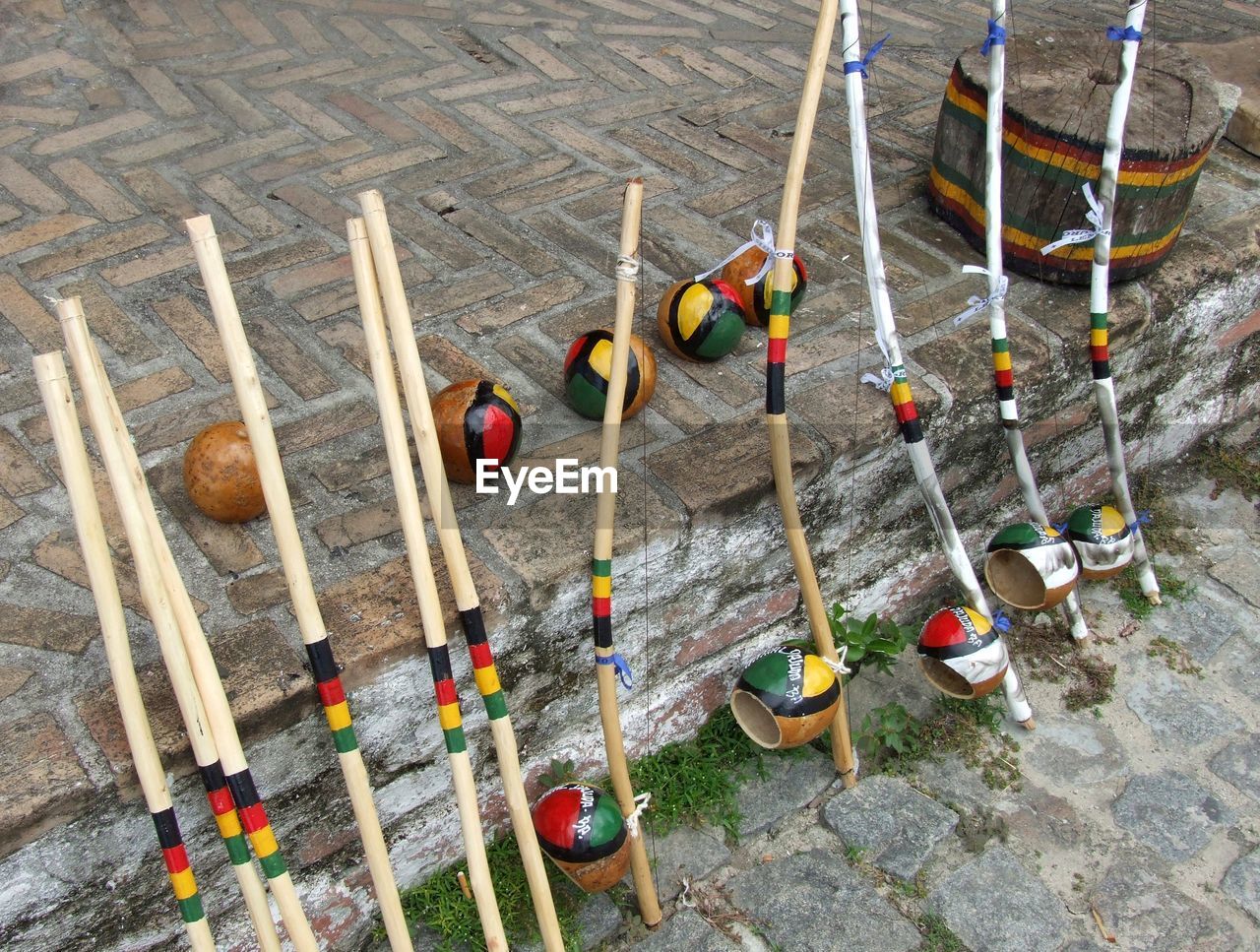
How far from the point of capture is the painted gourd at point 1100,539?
3.12 meters

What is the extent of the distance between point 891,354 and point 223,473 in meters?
1.50

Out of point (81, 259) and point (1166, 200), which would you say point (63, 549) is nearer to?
point (81, 259)

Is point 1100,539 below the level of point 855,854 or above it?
above

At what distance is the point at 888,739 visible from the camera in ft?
9.43

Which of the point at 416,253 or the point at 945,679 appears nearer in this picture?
the point at 945,679

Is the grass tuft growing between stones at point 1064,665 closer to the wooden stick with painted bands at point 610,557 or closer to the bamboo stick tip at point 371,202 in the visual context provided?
the wooden stick with painted bands at point 610,557

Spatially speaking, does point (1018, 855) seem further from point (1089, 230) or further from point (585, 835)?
point (1089, 230)

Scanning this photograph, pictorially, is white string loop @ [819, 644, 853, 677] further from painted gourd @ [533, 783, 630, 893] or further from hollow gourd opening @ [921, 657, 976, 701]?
painted gourd @ [533, 783, 630, 893]

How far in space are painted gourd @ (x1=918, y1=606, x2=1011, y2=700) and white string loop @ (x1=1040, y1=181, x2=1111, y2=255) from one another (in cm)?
96

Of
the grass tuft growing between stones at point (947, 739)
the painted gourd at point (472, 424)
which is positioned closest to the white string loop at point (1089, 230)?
the grass tuft growing between stones at point (947, 739)

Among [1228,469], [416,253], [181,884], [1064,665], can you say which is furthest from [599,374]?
[1228,469]

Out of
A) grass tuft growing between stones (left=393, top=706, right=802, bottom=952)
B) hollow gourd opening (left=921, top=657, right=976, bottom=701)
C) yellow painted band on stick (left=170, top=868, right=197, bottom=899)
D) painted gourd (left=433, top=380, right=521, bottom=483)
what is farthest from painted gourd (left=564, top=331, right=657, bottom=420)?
yellow painted band on stick (left=170, top=868, right=197, bottom=899)

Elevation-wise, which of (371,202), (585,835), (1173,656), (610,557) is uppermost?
(371,202)

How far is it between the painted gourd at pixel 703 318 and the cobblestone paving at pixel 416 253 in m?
0.08
